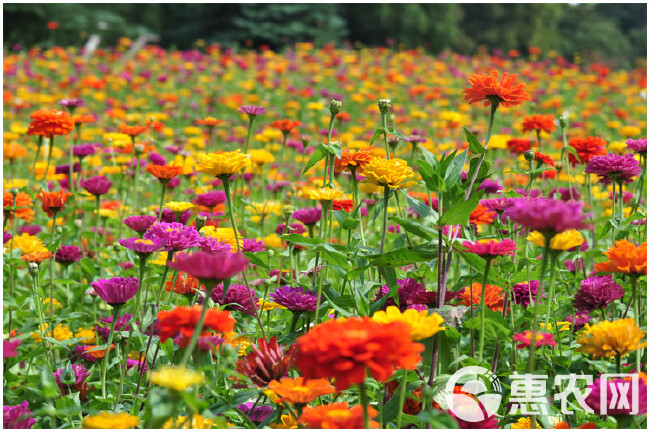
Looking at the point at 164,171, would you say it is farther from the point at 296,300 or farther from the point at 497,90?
the point at 497,90

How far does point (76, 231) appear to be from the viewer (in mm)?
2295

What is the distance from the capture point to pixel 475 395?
1139 mm

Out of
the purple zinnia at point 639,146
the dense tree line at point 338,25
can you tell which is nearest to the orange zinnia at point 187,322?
the purple zinnia at point 639,146

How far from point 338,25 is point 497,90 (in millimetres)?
11637

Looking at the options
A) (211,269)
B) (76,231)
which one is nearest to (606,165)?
(211,269)

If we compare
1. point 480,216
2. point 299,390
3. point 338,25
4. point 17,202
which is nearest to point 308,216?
point 480,216

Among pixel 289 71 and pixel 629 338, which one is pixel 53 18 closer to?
pixel 289 71

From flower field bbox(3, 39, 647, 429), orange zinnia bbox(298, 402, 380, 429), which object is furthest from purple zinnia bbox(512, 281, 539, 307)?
orange zinnia bbox(298, 402, 380, 429)

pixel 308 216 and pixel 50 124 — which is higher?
pixel 50 124

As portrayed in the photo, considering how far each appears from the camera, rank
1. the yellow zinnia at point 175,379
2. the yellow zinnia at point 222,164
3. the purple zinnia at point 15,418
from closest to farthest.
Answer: the yellow zinnia at point 175,379
the purple zinnia at point 15,418
the yellow zinnia at point 222,164

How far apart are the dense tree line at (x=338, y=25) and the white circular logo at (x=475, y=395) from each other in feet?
31.4

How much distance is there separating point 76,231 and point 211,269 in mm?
1691

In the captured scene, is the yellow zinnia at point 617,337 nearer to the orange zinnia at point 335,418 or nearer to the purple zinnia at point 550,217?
the purple zinnia at point 550,217

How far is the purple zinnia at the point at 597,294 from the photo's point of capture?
131 centimetres
